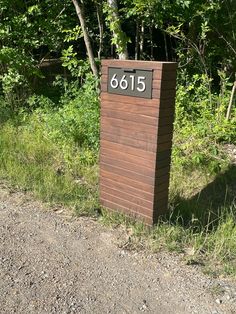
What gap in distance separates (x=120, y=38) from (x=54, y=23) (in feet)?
6.23

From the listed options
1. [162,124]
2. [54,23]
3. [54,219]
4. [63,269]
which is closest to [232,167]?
[162,124]

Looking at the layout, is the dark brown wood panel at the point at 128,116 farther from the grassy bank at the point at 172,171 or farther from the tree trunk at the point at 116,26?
the tree trunk at the point at 116,26

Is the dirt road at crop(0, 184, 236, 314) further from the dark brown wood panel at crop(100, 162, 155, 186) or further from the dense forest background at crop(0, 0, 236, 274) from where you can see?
the dark brown wood panel at crop(100, 162, 155, 186)

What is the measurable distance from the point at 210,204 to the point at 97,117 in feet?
6.46

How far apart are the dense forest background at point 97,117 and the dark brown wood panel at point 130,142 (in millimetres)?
707

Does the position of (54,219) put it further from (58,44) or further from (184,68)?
(58,44)

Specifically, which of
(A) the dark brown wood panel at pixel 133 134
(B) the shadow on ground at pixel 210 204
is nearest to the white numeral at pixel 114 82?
(A) the dark brown wood panel at pixel 133 134

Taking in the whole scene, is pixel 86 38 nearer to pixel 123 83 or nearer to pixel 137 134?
pixel 123 83

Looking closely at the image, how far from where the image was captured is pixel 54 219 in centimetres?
411

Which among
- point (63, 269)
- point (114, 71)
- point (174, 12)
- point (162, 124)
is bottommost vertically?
point (63, 269)

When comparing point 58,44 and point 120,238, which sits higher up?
point 58,44

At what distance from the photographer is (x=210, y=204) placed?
4.67m

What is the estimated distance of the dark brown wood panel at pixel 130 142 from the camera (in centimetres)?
366

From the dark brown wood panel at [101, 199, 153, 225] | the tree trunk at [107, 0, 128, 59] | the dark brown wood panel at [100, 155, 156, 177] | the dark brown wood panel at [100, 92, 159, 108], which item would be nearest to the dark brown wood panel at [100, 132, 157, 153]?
the dark brown wood panel at [100, 155, 156, 177]
